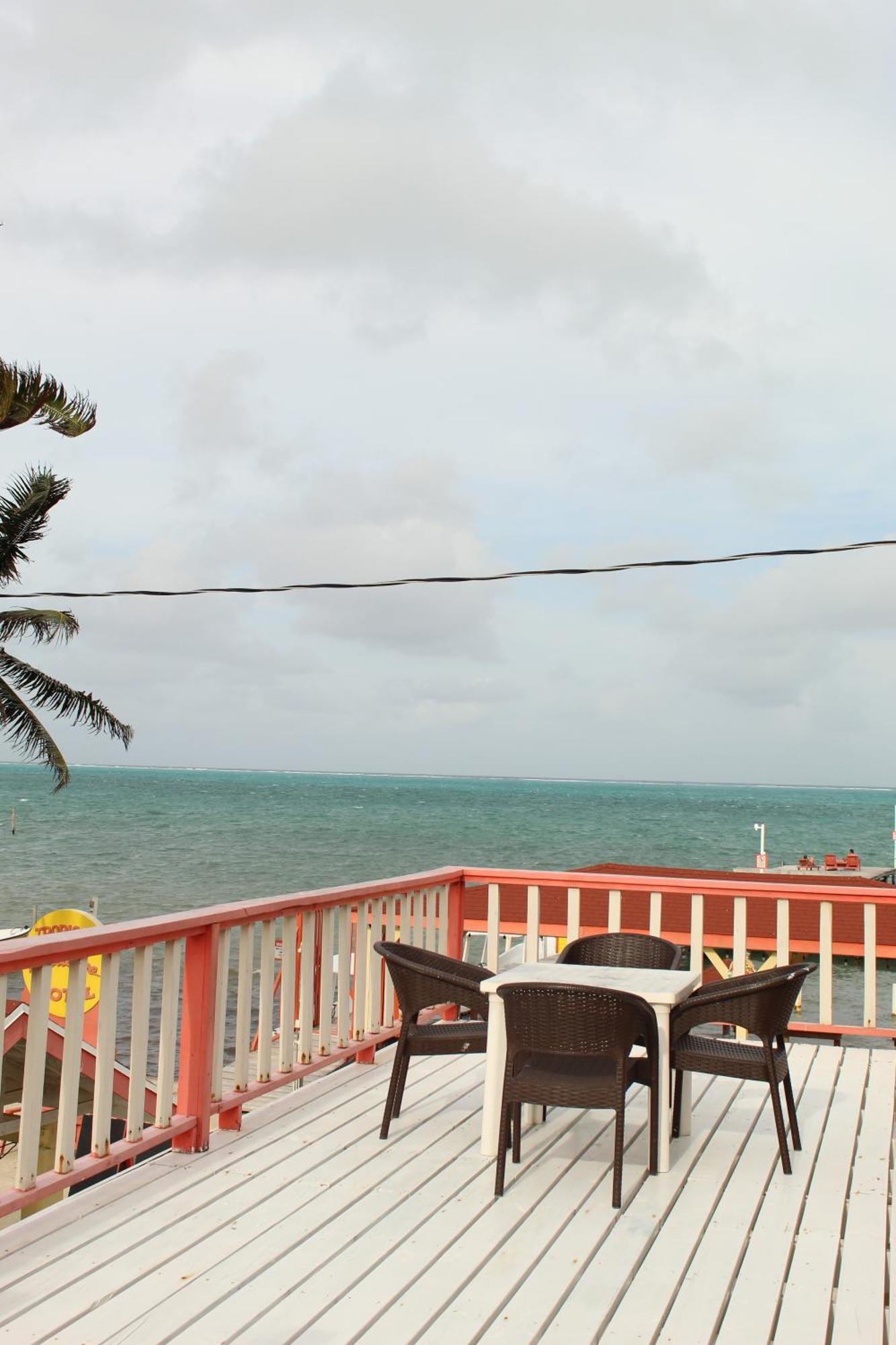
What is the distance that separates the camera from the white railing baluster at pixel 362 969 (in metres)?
4.90

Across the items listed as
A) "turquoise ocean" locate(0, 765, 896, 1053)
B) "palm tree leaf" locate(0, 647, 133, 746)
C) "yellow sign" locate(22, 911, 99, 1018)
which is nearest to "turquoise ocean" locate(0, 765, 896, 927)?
"turquoise ocean" locate(0, 765, 896, 1053)

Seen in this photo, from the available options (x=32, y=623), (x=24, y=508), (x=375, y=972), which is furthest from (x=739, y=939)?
(x=32, y=623)

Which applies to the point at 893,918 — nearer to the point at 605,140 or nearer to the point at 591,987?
the point at 605,140

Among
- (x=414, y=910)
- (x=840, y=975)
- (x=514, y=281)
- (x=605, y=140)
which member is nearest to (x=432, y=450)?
(x=514, y=281)

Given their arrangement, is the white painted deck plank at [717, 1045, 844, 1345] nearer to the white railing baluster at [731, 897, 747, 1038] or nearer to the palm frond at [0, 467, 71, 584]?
the white railing baluster at [731, 897, 747, 1038]

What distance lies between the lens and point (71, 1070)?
9.89 ft

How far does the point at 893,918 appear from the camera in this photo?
13.4 meters

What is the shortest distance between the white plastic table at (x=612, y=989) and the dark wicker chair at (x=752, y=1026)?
107 mm

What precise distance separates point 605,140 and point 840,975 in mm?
18260

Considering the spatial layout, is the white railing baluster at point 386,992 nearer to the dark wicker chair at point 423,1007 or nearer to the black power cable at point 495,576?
the dark wicker chair at point 423,1007

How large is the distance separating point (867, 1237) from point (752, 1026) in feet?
2.43

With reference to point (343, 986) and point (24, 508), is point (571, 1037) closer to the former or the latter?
point (343, 986)

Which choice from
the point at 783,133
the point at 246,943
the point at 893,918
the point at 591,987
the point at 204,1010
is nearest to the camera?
the point at 591,987

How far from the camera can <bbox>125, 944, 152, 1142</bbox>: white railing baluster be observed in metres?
3.33
